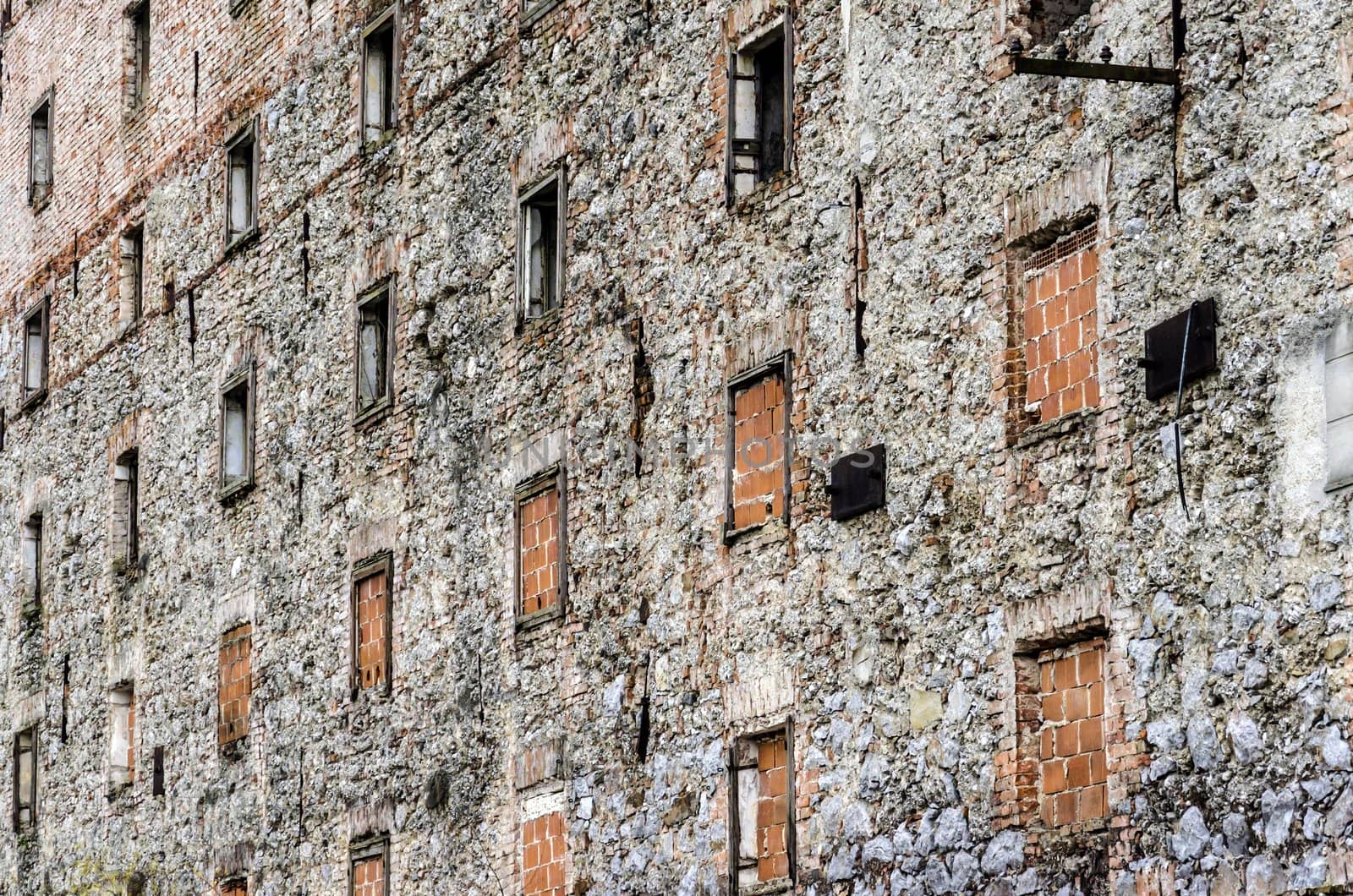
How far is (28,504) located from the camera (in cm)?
3156

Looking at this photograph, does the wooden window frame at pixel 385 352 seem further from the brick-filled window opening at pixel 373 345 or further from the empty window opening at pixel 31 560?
the empty window opening at pixel 31 560

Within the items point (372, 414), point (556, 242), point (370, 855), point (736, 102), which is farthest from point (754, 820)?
point (372, 414)

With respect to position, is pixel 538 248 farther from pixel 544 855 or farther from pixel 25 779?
pixel 25 779

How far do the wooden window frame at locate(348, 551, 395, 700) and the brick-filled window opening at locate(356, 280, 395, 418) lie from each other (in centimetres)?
140

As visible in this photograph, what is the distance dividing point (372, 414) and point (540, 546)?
3242mm

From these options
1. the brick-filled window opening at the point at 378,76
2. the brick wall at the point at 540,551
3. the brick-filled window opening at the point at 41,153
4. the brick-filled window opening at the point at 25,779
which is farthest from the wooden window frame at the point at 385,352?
the brick-filled window opening at the point at 41,153

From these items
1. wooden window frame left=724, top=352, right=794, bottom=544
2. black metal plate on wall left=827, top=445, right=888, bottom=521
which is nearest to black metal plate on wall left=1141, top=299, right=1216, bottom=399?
black metal plate on wall left=827, top=445, right=888, bottom=521

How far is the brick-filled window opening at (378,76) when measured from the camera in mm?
24469

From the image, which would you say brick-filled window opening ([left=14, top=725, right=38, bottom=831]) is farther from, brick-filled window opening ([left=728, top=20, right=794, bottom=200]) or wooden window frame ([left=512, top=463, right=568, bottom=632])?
brick-filled window opening ([left=728, top=20, right=794, bottom=200])

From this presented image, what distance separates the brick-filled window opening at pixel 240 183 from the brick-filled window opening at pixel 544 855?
29.2 feet

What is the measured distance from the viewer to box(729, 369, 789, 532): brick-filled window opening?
18406mm

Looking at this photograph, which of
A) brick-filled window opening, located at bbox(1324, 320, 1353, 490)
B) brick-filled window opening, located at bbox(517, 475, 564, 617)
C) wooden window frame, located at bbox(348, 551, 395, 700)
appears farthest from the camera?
wooden window frame, located at bbox(348, 551, 395, 700)

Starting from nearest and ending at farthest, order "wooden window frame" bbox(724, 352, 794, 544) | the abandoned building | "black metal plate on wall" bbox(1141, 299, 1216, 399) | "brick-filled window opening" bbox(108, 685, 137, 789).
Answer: the abandoned building < "black metal plate on wall" bbox(1141, 299, 1216, 399) < "wooden window frame" bbox(724, 352, 794, 544) < "brick-filled window opening" bbox(108, 685, 137, 789)

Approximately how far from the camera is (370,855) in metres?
22.6
